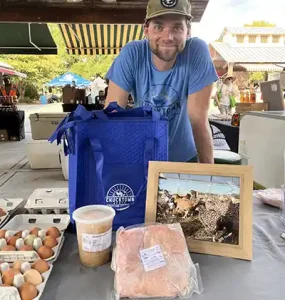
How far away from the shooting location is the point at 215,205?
89 centimetres

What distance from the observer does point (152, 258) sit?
2.40ft

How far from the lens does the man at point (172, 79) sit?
1269mm

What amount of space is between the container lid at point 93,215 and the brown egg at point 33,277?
0.14 m

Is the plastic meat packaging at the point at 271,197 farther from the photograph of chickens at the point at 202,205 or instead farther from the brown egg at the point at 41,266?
the brown egg at the point at 41,266

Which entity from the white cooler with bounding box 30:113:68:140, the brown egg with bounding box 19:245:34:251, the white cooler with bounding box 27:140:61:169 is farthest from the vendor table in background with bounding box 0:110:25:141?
the brown egg with bounding box 19:245:34:251

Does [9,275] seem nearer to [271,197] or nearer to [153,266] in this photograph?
[153,266]

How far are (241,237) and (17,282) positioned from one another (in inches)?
21.4

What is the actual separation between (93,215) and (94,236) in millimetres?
59

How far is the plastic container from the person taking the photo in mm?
774

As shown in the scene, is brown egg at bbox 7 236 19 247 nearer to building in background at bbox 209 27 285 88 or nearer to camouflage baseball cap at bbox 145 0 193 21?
camouflage baseball cap at bbox 145 0 193 21

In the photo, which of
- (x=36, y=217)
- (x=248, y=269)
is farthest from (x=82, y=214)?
(x=248, y=269)

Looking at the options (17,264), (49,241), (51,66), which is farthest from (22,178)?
(51,66)

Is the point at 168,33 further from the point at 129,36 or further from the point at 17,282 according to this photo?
the point at 129,36

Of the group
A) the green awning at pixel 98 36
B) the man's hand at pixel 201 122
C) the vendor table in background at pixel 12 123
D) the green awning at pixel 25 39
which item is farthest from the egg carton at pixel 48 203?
the green awning at pixel 25 39
